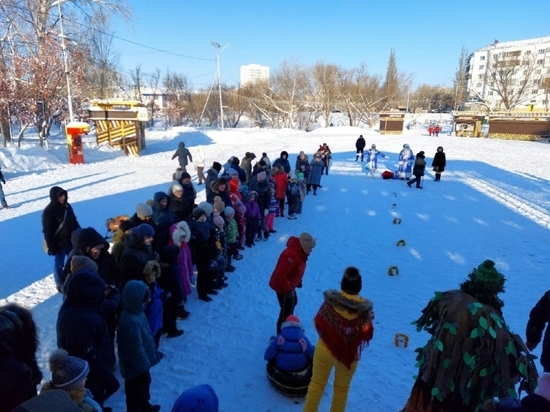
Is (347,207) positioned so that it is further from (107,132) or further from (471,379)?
(107,132)

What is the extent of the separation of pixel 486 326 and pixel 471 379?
0.41 meters

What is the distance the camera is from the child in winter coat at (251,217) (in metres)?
7.72

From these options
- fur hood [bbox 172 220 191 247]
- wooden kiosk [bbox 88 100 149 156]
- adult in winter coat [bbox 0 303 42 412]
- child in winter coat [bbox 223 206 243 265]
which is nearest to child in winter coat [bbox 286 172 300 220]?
child in winter coat [bbox 223 206 243 265]

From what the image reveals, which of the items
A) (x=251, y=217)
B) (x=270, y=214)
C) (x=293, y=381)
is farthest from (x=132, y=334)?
(x=270, y=214)

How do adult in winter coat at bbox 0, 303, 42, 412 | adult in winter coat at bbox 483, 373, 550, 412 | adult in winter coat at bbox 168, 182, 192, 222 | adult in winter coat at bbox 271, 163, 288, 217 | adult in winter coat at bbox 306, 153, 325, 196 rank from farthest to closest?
adult in winter coat at bbox 306, 153, 325, 196 < adult in winter coat at bbox 271, 163, 288, 217 < adult in winter coat at bbox 168, 182, 192, 222 < adult in winter coat at bbox 0, 303, 42, 412 < adult in winter coat at bbox 483, 373, 550, 412

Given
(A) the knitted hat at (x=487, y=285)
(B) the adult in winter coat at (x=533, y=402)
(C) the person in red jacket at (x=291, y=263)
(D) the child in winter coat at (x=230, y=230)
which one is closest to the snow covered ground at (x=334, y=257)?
(D) the child in winter coat at (x=230, y=230)

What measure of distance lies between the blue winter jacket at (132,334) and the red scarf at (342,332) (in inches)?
58.4

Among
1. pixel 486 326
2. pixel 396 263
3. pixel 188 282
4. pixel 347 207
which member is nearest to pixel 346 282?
pixel 486 326

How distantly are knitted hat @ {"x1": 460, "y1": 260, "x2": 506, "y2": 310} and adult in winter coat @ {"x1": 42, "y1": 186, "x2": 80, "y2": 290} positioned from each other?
534 centimetres

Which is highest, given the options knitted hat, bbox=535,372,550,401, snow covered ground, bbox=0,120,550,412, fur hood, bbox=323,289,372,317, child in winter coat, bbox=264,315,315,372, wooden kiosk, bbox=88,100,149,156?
wooden kiosk, bbox=88,100,149,156

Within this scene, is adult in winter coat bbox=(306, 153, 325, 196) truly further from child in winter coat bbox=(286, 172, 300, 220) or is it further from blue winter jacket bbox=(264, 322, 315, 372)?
blue winter jacket bbox=(264, 322, 315, 372)

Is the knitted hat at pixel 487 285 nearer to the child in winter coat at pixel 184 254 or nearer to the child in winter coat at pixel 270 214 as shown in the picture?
the child in winter coat at pixel 184 254

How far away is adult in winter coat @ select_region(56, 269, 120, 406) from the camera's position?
2.74m

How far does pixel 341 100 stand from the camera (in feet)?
198
